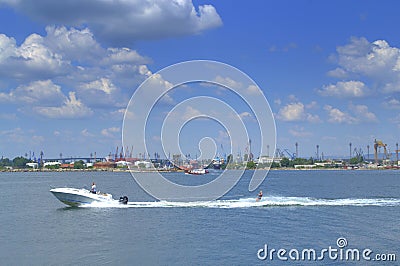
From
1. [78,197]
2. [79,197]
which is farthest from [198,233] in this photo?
[78,197]

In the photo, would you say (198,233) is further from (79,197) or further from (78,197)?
(78,197)

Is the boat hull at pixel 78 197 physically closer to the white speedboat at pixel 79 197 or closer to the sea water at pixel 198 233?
the white speedboat at pixel 79 197

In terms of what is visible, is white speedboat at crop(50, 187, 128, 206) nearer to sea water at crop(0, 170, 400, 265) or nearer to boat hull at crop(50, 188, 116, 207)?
boat hull at crop(50, 188, 116, 207)

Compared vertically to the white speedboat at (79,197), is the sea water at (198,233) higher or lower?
lower

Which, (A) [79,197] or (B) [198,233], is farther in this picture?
(A) [79,197]

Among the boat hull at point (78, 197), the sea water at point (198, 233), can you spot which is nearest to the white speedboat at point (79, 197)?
the boat hull at point (78, 197)

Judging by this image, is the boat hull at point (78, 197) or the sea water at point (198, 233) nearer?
the sea water at point (198, 233)

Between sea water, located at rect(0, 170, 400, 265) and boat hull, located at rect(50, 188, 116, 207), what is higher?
boat hull, located at rect(50, 188, 116, 207)

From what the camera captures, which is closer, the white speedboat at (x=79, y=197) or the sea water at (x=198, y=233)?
the sea water at (x=198, y=233)

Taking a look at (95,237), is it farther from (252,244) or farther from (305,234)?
(305,234)

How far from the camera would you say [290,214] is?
45812 mm

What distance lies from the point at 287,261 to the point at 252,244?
5291 mm

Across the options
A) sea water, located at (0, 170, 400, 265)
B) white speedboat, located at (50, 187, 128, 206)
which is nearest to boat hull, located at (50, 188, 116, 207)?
white speedboat, located at (50, 187, 128, 206)

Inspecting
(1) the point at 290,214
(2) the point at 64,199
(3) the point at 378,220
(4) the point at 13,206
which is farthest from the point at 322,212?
(4) the point at 13,206
